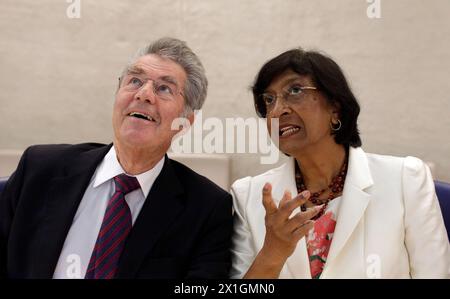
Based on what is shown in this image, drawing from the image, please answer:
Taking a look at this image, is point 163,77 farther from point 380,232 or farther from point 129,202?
point 380,232

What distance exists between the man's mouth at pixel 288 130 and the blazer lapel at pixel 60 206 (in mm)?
531

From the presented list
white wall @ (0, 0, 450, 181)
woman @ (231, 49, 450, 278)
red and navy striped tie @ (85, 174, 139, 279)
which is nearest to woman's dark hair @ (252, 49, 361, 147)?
woman @ (231, 49, 450, 278)

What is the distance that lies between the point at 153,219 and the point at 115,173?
0.59 ft

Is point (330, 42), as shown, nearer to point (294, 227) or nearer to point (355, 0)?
point (355, 0)

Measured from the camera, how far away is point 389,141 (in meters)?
2.50

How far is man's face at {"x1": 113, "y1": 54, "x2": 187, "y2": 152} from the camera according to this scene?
54.0 inches

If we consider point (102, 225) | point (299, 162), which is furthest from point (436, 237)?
point (102, 225)

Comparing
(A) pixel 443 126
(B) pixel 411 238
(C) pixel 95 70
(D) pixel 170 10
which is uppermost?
(D) pixel 170 10

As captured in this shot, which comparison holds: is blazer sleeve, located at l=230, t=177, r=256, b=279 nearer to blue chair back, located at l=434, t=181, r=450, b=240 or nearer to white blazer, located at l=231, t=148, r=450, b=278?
A: white blazer, located at l=231, t=148, r=450, b=278

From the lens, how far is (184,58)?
1484 millimetres

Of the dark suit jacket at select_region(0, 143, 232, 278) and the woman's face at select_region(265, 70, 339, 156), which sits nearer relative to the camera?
the dark suit jacket at select_region(0, 143, 232, 278)

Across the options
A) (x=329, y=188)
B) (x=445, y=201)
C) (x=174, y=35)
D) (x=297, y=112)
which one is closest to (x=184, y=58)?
(x=297, y=112)

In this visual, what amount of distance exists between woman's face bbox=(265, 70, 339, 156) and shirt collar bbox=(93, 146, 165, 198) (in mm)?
373

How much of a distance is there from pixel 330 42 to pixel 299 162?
1.15 meters
